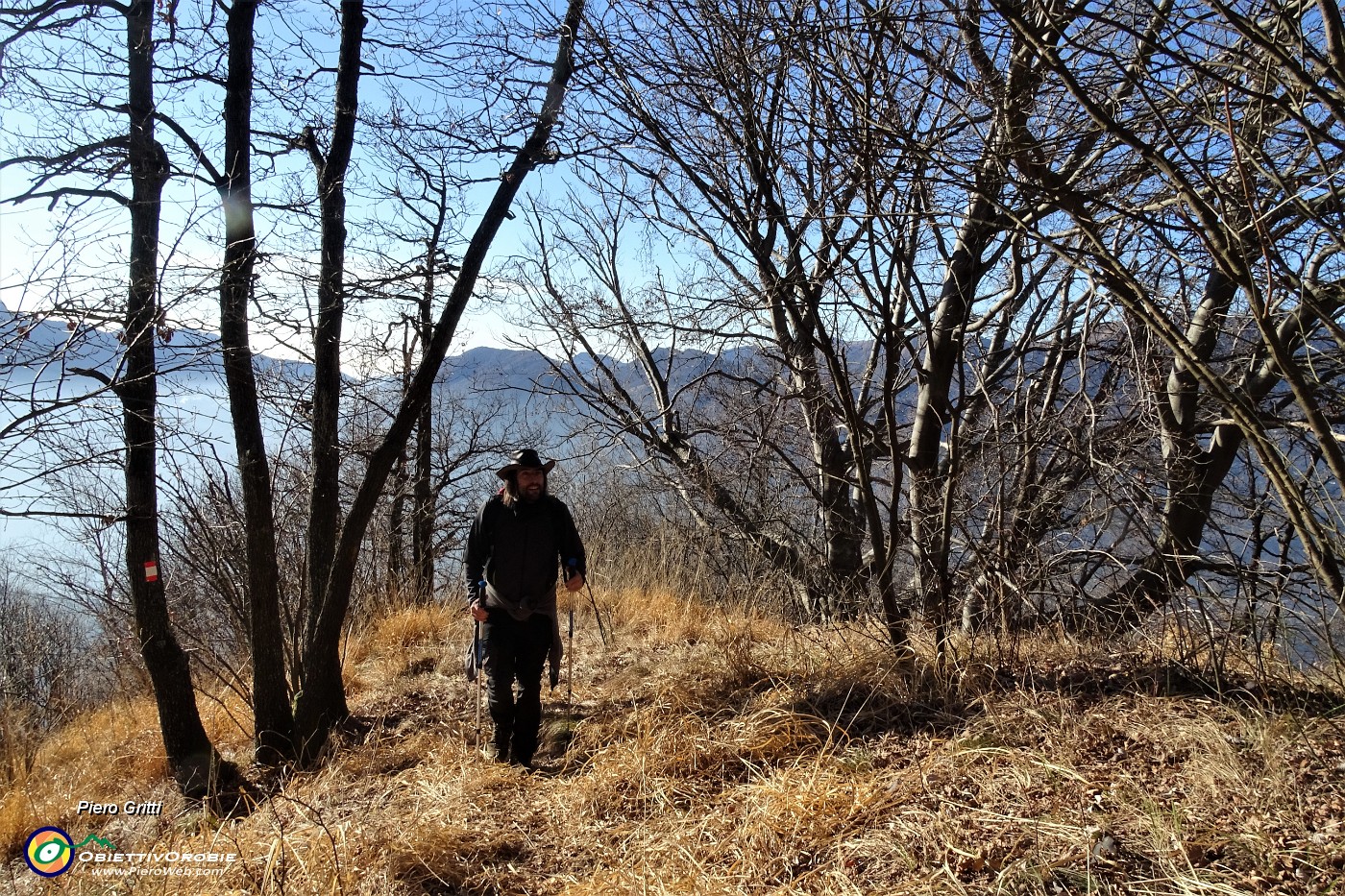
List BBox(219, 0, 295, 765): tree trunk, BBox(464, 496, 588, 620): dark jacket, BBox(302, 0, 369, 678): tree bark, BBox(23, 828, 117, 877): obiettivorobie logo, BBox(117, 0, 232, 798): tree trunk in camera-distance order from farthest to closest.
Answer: BBox(302, 0, 369, 678): tree bark
BBox(219, 0, 295, 765): tree trunk
BBox(464, 496, 588, 620): dark jacket
BBox(117, 0, 232, 798): tree trunk
BBox(23, 828, 117, 877): obiettivorobie logo

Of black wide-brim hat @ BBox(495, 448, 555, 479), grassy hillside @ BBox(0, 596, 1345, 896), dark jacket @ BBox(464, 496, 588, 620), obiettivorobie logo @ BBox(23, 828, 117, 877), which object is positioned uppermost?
black wide-brim hat @ BBox(495, 448, 555, 479)

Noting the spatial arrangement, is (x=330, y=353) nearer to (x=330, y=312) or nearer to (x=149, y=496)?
(x=330, y=312)

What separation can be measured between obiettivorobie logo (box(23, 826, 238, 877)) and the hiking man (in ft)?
5.16

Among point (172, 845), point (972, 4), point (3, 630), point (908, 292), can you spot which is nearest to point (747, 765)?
point (908, 292)

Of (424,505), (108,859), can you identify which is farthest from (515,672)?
(424,505)

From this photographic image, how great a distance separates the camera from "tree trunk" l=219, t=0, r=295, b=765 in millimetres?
4797

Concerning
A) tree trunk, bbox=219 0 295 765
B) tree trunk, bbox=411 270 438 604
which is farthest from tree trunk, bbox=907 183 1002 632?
tree trunk, bbox=411 270 438 604

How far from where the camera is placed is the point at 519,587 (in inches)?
179

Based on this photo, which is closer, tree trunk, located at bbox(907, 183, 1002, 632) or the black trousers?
tree trunk, located at bbox(907, 183, 1002, 632)

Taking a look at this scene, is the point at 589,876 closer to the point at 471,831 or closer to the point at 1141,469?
the point at 471,831

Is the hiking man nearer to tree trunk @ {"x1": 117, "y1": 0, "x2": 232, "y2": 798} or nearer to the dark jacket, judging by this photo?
the dark jacket

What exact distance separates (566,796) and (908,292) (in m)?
2.85

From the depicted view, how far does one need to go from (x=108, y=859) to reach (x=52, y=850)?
118 cm

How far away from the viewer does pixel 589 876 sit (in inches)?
113
